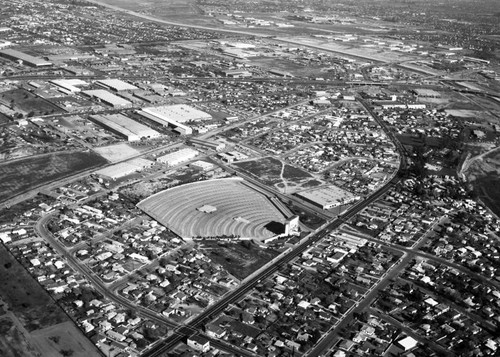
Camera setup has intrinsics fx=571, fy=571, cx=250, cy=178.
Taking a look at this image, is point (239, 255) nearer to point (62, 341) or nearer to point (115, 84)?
point (62, 341)

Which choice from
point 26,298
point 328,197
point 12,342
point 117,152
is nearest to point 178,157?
point 117,152

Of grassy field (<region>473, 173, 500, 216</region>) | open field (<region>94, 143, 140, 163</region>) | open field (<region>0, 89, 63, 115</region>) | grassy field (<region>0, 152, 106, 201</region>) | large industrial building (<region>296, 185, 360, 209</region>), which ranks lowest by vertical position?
open field (<region>0, 89, 63, 115</region>)

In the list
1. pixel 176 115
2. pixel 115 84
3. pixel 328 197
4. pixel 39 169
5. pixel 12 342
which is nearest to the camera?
→ pixel 12 342

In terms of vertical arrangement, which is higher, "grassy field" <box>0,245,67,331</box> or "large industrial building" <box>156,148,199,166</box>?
"large industrial building" <box>156,148,199,166</box>

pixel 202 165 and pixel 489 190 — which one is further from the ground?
pixel 489 190

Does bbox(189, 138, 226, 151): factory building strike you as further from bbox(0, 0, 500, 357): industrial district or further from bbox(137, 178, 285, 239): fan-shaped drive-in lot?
bbox(137, 178, 285, 239): fan-shaped drive-in lot

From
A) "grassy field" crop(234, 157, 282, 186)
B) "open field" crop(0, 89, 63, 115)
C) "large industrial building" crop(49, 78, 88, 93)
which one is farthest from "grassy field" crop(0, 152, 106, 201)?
"large industrial building" crop(49, 78, 88, 93)

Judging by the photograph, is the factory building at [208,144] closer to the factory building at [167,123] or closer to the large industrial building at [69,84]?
the factory building at [167,123]
